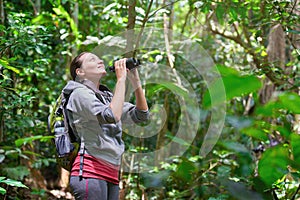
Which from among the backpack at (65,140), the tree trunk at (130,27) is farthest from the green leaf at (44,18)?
the backpack at (65,140)

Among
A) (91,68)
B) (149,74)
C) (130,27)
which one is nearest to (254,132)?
(91,68)

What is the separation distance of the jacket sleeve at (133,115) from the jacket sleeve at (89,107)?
0.90ft

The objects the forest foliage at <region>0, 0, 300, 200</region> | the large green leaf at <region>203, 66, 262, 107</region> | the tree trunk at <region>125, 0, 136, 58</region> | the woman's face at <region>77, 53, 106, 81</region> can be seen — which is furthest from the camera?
the tree trunk at <region>125, 0, 136, 58</region>

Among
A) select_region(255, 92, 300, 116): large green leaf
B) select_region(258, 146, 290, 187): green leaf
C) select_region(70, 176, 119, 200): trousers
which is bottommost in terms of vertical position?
select_region(70, 176, 119, 200): trousers

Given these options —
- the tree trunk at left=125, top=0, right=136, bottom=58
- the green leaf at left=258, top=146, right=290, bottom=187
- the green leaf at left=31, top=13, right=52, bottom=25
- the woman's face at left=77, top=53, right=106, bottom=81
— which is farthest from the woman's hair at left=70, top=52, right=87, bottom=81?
the green leaf at left=258, top=146, right=290, bottom=187

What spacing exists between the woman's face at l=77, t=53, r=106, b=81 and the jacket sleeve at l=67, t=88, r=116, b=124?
6.1 inches

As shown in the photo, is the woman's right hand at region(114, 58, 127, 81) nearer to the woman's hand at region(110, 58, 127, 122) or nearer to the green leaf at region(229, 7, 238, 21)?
the woman's hand at region(110, 58, 127, 122)

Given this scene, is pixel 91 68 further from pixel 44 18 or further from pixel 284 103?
pixel 44 18

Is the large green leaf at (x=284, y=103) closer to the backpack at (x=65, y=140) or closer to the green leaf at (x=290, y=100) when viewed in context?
the green leaf at (x=290, y=100)

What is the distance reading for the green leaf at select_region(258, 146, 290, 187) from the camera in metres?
0.73

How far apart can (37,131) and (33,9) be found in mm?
1243

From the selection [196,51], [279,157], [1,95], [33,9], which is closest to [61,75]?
[33,9]

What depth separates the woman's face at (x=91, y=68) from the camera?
8.05 ft

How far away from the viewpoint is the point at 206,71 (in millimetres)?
5852
